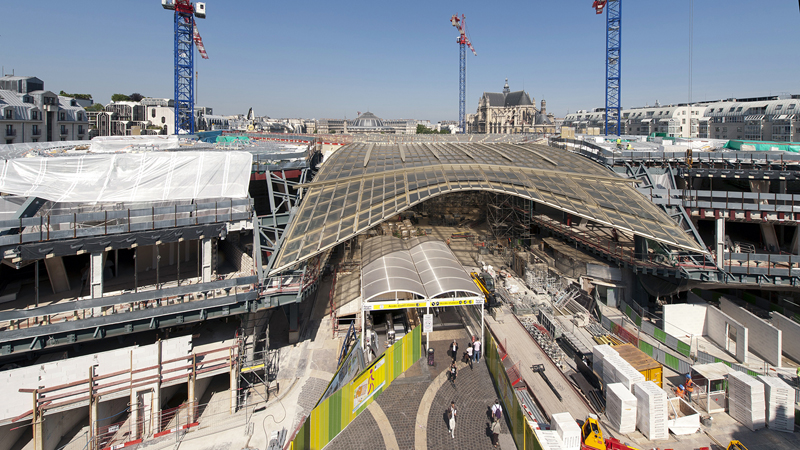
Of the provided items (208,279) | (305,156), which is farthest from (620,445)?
(305,156)

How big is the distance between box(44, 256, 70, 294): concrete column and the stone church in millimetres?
178977

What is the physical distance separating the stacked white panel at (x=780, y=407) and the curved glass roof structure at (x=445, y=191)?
320 inches

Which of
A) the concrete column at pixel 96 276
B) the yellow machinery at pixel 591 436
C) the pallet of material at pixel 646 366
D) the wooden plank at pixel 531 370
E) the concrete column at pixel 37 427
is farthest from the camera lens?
the concrete column at pixel 96 276

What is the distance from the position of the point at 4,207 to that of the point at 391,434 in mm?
24926

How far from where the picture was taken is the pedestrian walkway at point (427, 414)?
707 inches

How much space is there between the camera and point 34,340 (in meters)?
18.9

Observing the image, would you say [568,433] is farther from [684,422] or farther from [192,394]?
[192,394]

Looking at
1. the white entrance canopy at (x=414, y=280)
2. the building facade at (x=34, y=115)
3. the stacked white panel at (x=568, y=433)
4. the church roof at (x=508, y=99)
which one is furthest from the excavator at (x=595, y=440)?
the church roof at (x=508, y=99)

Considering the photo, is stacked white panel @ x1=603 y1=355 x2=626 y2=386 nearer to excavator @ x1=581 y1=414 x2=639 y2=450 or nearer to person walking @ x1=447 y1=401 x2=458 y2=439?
excavator @ x1=581 y1=414 x2=639 y2=450

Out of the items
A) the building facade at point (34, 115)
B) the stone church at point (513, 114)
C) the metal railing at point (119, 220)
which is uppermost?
the stone church at point (513, 114)

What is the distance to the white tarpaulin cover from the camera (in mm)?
24422

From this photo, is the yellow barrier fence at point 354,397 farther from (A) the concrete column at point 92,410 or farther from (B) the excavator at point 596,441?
(A) the concrete column at point 92,410

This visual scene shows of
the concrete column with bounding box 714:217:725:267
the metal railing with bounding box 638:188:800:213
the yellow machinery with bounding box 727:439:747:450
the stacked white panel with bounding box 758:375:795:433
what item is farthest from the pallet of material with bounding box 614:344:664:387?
the metal railing with bounding box 638:188:800:213

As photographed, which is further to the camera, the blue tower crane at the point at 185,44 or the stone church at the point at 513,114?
the stone church at the point at 513,114
